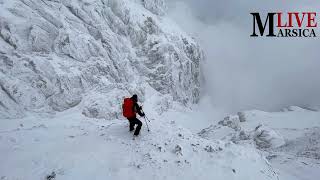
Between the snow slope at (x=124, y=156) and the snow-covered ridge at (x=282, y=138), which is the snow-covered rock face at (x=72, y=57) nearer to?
the snow-covered ridge at (x=282, y=138)

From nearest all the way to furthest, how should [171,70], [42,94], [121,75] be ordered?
[42,94] < [121,75] < [171,70]

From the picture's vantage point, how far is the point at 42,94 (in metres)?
49.0

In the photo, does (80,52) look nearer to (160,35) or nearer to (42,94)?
(42,94)

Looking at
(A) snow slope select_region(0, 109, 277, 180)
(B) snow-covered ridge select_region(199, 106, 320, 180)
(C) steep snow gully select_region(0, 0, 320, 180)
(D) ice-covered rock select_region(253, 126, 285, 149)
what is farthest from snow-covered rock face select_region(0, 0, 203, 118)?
(D) ice-covered rock select_region(253, 126, 285, 149)

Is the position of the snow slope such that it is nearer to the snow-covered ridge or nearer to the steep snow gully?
the steep snow gully

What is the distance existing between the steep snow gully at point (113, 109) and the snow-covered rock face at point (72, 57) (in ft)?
0.72

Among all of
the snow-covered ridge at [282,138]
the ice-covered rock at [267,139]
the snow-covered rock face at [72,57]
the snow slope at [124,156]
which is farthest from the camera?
the ice-covered rock at [267,139]

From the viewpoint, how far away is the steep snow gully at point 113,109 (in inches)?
619

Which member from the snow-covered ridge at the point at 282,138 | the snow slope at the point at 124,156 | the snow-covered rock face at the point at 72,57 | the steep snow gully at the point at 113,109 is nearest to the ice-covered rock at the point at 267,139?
the snow-covered ridge at the point at 282,138

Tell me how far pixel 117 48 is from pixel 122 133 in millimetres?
65152

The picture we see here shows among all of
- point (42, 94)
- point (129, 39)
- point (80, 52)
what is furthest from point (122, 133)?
point (129, 39)

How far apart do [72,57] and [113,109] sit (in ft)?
44.0

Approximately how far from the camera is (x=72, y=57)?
60.6 metres

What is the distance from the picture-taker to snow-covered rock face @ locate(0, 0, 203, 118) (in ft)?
157
